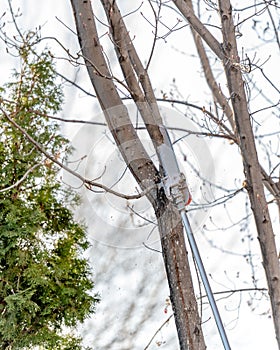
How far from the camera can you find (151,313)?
176 centimetres

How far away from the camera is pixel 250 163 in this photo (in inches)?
46.2

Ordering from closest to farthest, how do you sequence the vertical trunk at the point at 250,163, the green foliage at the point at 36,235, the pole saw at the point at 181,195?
the pole saw at the point at 181,195 → the vertical trunk at the point at 250,163 → the green foliage at the point at 36,235

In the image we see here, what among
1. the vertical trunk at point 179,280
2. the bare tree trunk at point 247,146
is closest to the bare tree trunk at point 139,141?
the vertical trunk at point 179,280

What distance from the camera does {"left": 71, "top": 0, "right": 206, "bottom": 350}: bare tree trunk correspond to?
939 mm

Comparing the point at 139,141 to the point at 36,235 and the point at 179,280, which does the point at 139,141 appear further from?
the point at 36,235

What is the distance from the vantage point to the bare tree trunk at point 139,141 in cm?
94

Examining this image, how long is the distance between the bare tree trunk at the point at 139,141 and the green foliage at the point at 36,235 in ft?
0.72

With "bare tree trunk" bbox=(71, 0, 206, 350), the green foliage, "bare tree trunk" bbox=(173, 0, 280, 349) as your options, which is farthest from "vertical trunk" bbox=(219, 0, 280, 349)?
the green foliage

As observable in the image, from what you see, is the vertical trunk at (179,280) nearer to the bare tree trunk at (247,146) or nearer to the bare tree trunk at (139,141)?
the bare tree trunk at (139,141)

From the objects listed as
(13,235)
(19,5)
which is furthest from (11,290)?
(19,5)

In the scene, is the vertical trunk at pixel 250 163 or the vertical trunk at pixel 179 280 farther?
the vertical trunk at pixel 250 163

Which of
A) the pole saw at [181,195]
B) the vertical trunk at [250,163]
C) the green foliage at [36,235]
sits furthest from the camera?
the green foliage at [36,235]

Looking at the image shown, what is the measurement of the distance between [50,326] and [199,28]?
32.4 inches

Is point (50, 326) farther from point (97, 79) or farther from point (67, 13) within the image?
point (67, 13)
